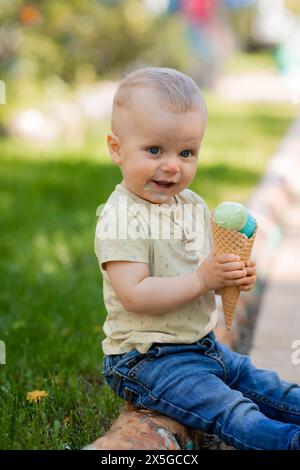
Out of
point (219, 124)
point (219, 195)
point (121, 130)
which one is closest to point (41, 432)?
point (121, 130)

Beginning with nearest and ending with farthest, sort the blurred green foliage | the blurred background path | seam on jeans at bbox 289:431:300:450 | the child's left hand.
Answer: seam on jeans at bbox 289:431:300:450 → the child's left hand → the blurred background path → the blurred green foliage

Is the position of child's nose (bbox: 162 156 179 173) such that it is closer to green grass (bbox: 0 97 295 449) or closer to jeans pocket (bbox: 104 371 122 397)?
jeans pocket (bbox: 104 371 122 397)

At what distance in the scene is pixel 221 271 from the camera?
233cm

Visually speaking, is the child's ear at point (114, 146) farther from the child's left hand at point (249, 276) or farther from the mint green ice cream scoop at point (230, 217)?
the child's left hand at point (249, 276)

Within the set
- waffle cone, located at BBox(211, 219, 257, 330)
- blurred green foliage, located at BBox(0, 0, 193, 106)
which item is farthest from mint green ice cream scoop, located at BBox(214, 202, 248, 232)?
blurred green foliage, located at BBox(0, 0, 193, 106)

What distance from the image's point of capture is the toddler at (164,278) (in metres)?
2.38

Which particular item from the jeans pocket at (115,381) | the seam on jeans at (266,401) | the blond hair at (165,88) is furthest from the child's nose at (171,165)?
the seam on jeans at (266,401)

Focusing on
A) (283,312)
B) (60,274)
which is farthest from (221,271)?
(60,274)

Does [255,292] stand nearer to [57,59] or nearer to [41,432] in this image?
[41,432]

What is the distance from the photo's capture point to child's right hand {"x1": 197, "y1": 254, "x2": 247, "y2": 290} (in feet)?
7.64

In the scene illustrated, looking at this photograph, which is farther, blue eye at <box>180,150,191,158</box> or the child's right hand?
blue eye at <box>180,150,191,158</box>

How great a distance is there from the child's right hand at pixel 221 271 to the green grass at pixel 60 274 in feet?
1.95

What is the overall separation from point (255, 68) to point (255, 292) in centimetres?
1437

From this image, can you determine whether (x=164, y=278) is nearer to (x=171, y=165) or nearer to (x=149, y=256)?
(x=149, y=256)
